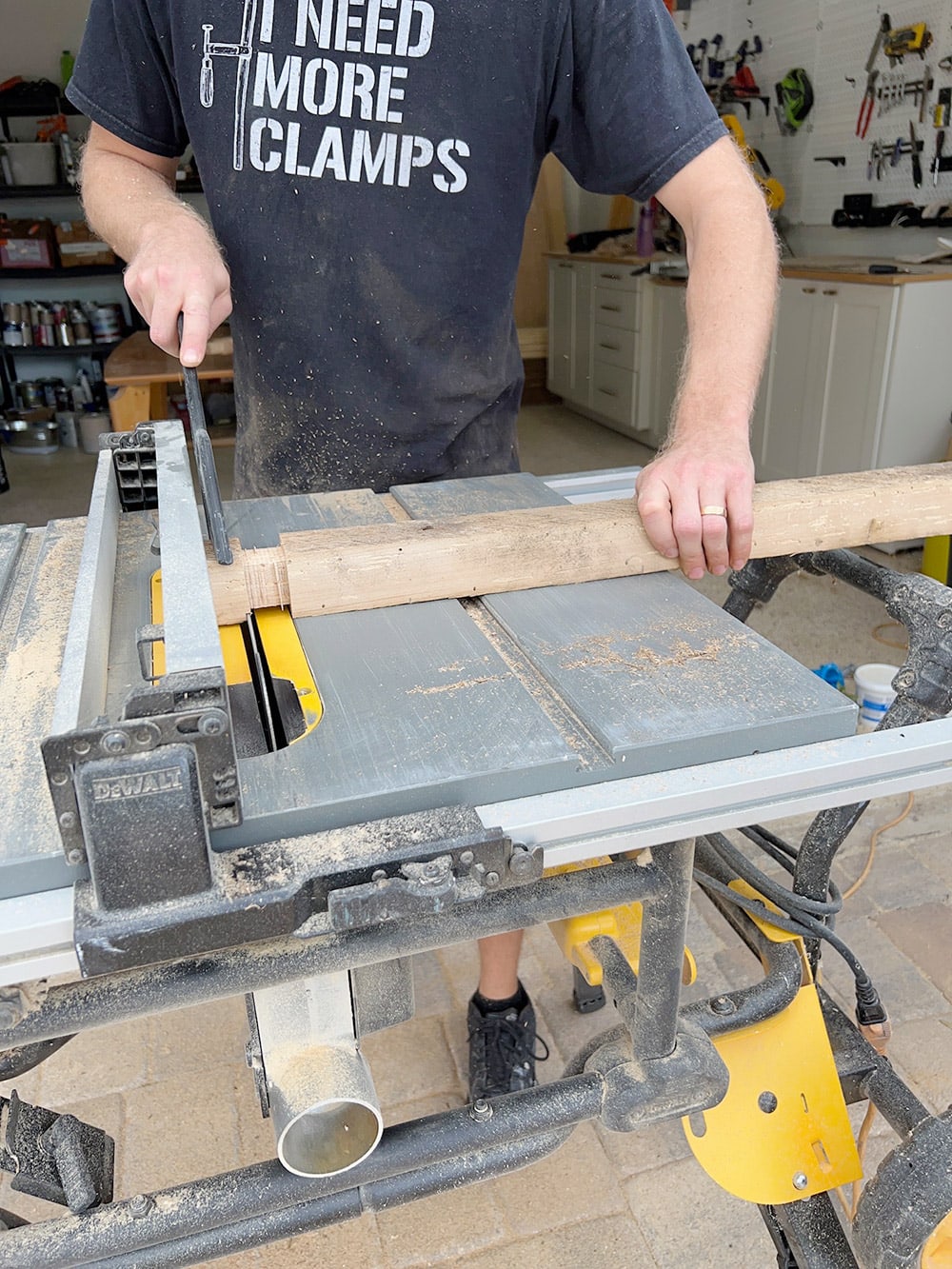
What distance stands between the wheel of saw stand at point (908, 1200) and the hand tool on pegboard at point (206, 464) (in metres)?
0.95

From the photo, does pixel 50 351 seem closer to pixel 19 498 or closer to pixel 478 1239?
pixel 19 498

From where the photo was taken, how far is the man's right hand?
1.02 meters

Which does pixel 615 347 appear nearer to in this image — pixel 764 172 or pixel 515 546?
pixel 764 172

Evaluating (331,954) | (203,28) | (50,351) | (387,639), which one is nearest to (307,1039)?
(331,954)

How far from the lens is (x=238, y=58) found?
1.42m

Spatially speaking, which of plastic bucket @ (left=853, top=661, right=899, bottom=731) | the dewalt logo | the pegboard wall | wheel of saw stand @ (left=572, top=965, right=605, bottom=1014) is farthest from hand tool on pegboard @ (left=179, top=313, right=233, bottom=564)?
the pegboard wall

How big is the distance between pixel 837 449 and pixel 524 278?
3.54 meters

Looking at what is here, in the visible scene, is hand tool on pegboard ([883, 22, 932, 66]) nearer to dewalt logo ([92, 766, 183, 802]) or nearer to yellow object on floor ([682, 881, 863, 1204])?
yellow object on floor ([682, 881, 863, 1204])

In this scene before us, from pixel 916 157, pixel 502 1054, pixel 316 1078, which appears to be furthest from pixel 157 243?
pixel 916 157

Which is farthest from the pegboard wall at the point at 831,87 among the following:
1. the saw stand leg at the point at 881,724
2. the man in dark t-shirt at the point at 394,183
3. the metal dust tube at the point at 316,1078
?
the metal dust tube at the point at 316,1078

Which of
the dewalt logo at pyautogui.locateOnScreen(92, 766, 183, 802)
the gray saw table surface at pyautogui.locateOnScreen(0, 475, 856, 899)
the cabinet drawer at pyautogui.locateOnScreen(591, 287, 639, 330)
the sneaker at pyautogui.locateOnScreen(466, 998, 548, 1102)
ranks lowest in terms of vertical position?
the sneaker at pyautogui.locateOnScreen(466, 998, 548, 1102)

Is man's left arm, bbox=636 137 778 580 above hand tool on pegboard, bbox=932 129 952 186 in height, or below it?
below

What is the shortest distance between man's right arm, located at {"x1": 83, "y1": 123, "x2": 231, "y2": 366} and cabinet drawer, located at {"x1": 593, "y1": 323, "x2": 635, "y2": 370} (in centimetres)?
446

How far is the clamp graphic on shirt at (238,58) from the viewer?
1397mm
